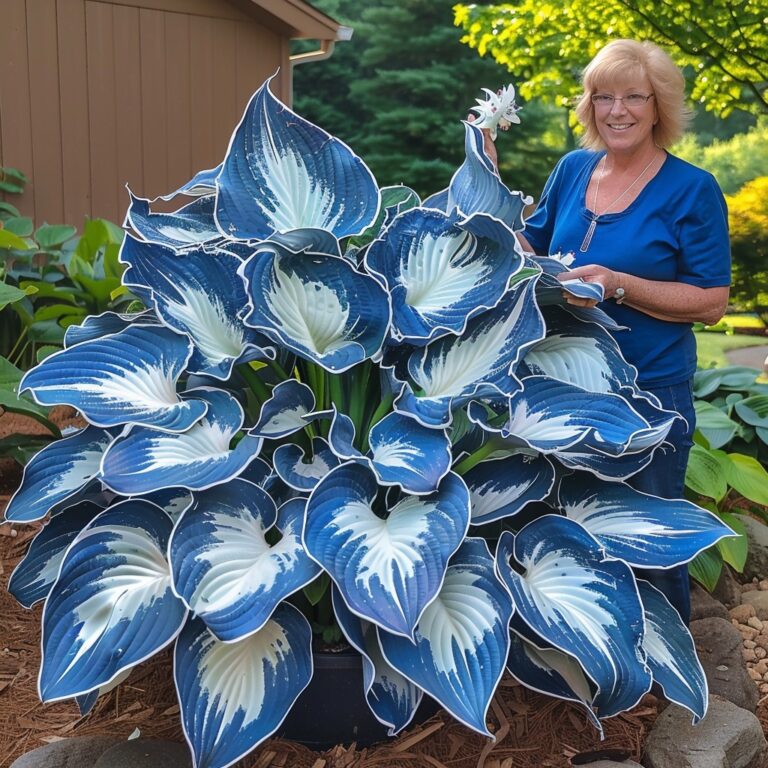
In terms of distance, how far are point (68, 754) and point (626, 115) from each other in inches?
70.8

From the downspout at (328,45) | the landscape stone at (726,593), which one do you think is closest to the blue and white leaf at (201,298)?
the landscape stone at (726,593)

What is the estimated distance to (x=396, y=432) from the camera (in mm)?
1631

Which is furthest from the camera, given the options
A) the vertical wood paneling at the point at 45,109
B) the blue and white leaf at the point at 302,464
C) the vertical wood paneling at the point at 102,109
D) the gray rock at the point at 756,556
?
the vertical wood paneling at the point at 102,109

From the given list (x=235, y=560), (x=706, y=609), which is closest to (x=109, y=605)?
(x=235, y=560)

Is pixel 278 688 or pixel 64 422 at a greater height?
pixel 278 688

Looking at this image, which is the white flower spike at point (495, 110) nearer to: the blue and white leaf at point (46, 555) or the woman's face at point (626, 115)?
the woman's face at point (626, 115)

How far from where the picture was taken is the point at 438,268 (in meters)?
1.76

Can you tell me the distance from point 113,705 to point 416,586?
85 cm

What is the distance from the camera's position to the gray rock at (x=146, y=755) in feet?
5.15

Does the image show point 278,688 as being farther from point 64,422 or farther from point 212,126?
point 212,126

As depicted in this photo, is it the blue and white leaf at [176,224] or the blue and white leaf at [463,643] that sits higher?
the blue and white leaf at [176,224]

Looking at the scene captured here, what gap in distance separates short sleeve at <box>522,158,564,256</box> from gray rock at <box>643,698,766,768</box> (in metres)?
1.19

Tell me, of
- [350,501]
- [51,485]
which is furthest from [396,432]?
[51,485]

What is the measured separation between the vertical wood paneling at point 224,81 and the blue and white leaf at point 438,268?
551 cm
